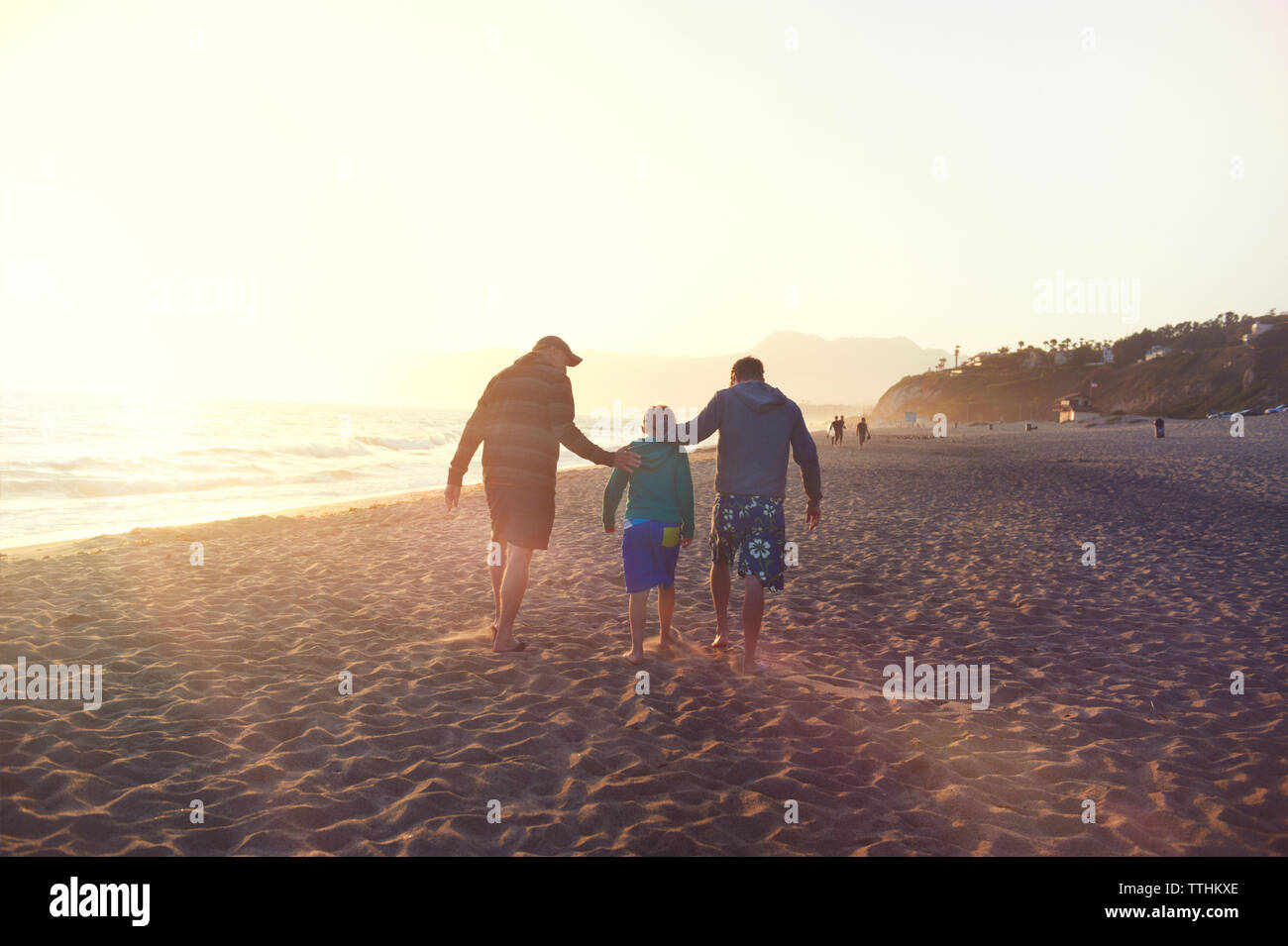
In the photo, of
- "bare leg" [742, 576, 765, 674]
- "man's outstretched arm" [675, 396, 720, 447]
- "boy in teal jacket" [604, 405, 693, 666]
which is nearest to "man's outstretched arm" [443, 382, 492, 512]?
"boy in teal jacket" [604, 405, 693, 666]

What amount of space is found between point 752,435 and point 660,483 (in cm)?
76

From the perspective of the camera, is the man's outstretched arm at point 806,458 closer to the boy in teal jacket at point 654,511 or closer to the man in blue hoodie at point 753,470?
the man in blue hoodie at point 753,470

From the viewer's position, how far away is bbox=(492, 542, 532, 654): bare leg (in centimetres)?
532

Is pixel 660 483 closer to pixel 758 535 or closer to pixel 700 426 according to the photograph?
pixel 700 426

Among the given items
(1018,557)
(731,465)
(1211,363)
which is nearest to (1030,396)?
(1211,363)

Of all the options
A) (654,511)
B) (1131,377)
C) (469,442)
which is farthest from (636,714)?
(1131,377)

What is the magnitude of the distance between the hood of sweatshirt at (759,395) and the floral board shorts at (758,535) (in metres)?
0.63

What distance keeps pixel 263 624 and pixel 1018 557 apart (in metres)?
9.22

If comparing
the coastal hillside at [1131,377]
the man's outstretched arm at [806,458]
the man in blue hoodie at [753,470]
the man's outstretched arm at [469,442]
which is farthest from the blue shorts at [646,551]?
the coastal hillside at [1131,377]

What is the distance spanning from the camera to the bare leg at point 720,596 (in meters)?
5.31

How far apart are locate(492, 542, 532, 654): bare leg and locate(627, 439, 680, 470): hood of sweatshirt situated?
109cm
